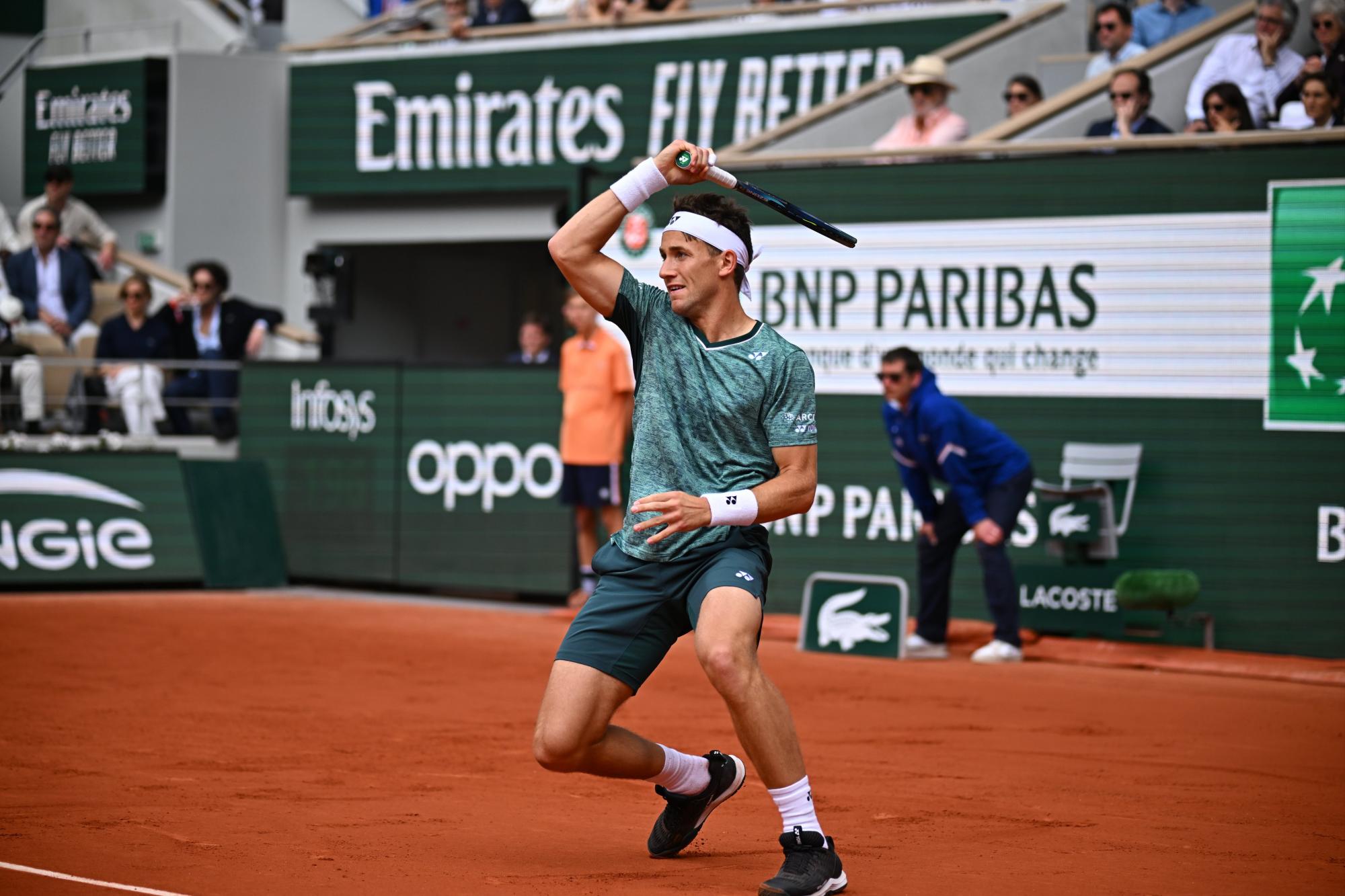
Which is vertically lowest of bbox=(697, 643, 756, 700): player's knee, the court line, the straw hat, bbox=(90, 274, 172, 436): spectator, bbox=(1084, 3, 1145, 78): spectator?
the court line

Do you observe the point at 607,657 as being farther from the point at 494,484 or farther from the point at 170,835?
the point at 494,484

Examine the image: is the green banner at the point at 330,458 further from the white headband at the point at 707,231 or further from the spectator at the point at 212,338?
the white headband at the point at 707,231

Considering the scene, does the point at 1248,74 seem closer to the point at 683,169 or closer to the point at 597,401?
the point at 597,401

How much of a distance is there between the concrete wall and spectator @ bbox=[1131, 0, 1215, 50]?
97cm

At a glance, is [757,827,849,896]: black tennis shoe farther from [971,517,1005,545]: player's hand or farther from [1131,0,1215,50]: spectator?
[1131,0,1215,50]: spectator

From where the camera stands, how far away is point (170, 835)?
573cm

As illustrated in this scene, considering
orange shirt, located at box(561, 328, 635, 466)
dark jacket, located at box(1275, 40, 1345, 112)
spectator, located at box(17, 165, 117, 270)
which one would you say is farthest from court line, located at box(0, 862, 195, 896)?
spectator, located at box(17, 165, 117, 270)

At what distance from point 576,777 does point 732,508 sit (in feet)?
8.49

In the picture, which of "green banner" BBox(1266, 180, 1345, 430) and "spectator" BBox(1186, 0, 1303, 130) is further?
"spectator" BBox(1186, 0, 1303, 130)

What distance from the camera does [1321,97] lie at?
455 inches

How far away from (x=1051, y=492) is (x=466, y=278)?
43.7 feet

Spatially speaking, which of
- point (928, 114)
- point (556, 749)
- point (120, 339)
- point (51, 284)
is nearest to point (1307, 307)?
point (928, 114)

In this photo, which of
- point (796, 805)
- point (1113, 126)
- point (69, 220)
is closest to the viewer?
point (796, 805)

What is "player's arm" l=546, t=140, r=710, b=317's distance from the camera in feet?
17.8
